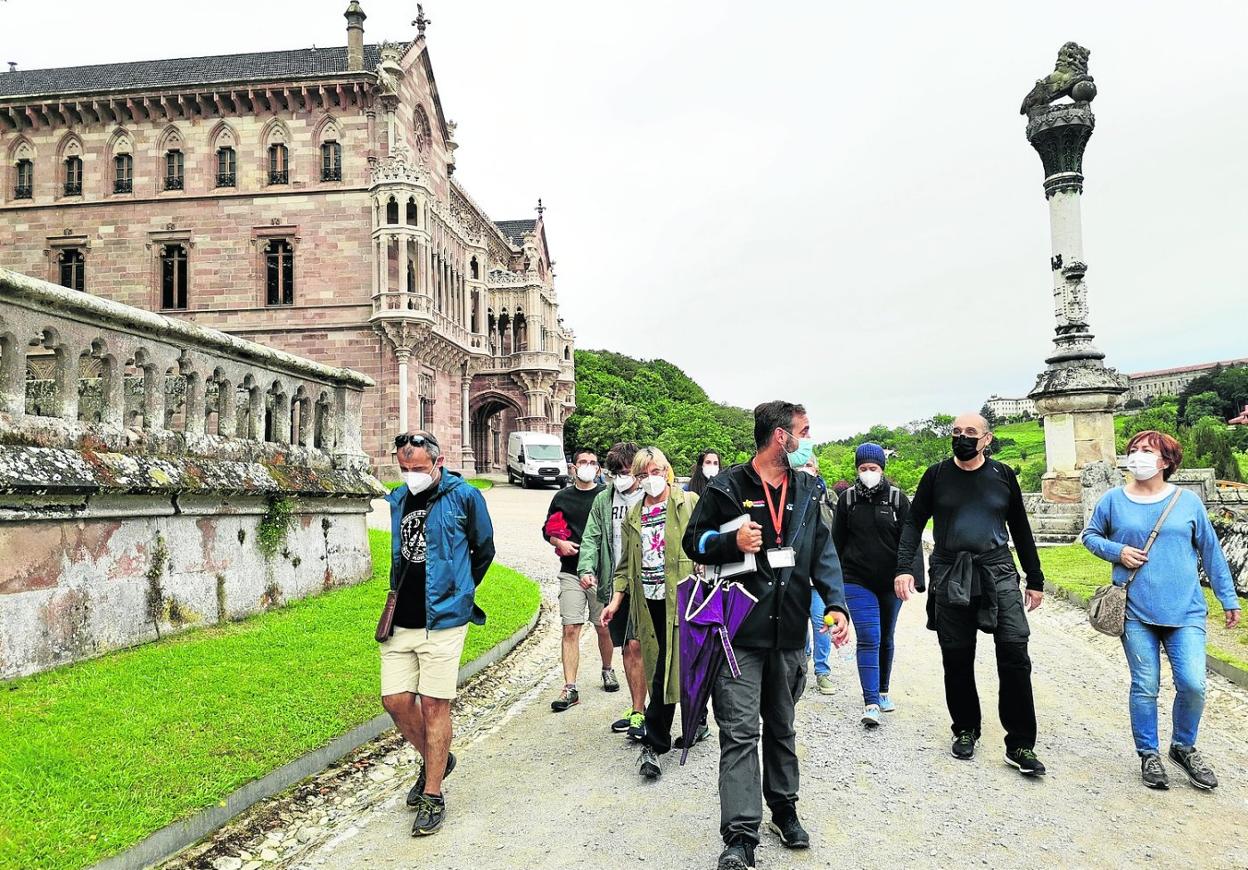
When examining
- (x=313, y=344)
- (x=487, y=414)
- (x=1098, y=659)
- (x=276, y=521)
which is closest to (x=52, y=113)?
(x=313, y=344)

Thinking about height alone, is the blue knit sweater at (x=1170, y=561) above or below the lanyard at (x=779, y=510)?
below

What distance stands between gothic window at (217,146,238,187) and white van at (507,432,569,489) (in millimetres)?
14998

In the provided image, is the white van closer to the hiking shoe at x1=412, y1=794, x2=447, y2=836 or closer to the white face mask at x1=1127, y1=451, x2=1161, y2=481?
the white face mask at x1=1127, y1=451, x2=1161, y2=481

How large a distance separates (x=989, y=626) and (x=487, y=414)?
150ft

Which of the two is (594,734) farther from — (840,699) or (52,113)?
(52,113)

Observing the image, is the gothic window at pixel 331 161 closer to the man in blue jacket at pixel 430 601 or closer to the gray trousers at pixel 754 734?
the man in blue jacket at pixel 430 601

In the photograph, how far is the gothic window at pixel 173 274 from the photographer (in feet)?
110

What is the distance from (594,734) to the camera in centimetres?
590

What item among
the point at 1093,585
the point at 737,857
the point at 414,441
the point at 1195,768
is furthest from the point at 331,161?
the point at 1195,768

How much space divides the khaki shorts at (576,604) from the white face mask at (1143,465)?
3731 mm

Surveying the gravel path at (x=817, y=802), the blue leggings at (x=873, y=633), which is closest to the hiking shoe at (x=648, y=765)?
the gravel path at (x=817, y=802)

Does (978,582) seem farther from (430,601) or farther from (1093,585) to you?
(1093,585)

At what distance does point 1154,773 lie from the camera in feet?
15.4

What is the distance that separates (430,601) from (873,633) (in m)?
3.28
